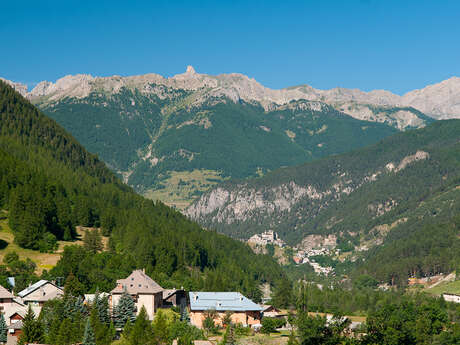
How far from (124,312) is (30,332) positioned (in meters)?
20.5

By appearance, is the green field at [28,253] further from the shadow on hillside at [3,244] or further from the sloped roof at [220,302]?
the sloped roof at [220,302]

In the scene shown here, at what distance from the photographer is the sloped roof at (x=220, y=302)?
138 m

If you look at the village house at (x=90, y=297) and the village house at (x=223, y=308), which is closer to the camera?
the village house at (x=90, y=297)

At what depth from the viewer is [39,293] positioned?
422ft

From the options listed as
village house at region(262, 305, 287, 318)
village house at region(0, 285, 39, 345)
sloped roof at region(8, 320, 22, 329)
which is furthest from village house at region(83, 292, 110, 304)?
village house at region(262, 305, 287, 318)

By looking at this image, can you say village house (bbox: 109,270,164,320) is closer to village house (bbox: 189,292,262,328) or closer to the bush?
village house (bbox: 189,292,262,328)

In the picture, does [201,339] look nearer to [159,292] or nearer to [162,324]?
[162,324]

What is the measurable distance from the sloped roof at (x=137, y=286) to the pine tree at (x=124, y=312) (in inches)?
440

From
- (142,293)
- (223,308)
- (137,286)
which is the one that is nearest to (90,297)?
(137,286)

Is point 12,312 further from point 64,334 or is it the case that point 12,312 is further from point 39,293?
point 64,334

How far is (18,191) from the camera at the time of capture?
19538cm

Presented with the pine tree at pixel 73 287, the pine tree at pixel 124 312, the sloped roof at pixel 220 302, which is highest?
the pine tree at pixel 73 287

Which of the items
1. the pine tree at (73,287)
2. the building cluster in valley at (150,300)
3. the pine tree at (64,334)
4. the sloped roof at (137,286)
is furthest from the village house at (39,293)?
the pine tree at (64,334)

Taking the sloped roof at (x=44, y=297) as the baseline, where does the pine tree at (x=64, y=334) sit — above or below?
below
